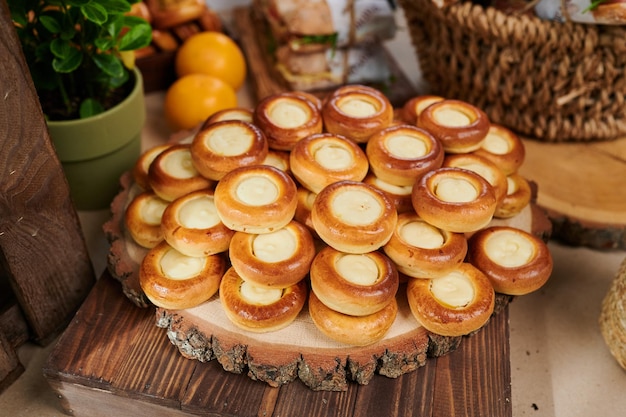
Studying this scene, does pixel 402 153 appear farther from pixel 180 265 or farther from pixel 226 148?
pixel 180 265

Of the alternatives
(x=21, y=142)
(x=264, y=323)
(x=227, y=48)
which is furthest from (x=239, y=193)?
(x=227, y=48)

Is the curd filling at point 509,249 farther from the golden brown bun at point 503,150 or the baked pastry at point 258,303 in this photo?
the baked pastry at point 258,303

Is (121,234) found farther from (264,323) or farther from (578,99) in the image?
(578,99)

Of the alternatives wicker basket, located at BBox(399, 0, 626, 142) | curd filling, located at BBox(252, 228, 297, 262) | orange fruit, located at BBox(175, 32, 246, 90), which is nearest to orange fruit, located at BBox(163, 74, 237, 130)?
orange fruit, located at BBox(175, 32, 246, 90)

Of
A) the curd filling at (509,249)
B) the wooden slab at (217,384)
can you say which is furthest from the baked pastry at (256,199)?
the curd filling at (509,249)

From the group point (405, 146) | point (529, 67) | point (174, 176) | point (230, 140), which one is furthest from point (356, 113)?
point (529, 67)

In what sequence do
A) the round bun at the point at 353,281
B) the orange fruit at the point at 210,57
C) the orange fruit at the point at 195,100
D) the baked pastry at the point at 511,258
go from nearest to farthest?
the round bun at the point at 353,281 → the baked pastry at the point at 511,258 → the orange fruit at the point at 195,100 → the orange fruit at the point at 210,57
